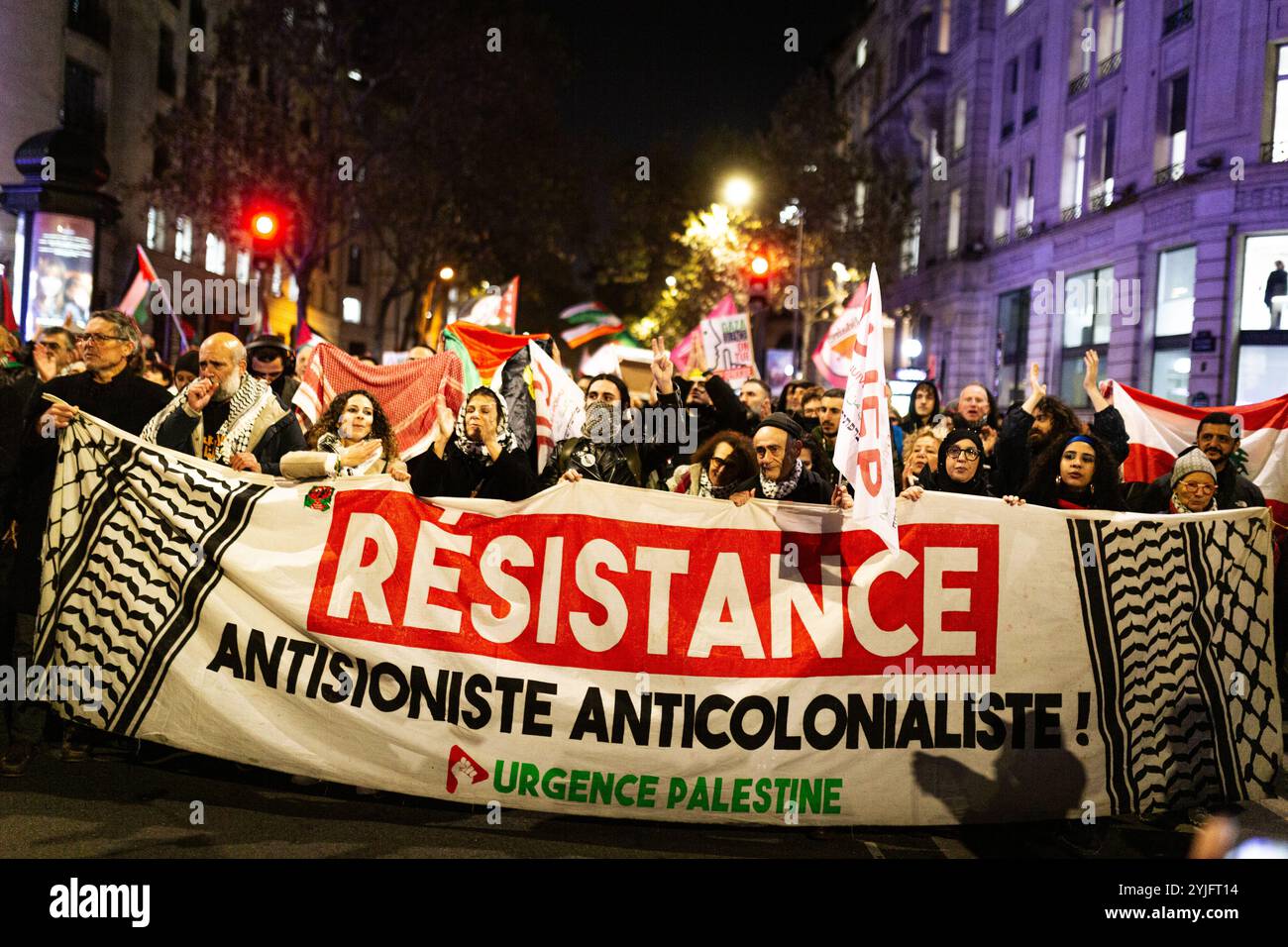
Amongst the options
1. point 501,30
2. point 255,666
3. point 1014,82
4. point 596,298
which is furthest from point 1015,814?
point 596,298

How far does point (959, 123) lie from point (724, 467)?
108ft

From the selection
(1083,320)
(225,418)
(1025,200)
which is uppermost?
(1025,200)

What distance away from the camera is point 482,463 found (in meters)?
5.96

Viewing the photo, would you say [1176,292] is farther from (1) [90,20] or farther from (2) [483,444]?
(1) [90,20]

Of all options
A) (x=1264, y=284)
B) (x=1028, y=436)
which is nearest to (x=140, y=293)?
(x=1028, y=436)

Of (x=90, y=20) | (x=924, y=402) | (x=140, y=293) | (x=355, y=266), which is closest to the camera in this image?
(x=924, y=402)

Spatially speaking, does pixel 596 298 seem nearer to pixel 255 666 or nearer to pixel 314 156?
pixel 314 156

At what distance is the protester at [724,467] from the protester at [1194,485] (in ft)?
7.64

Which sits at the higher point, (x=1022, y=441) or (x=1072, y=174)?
(x=1072, y=174)

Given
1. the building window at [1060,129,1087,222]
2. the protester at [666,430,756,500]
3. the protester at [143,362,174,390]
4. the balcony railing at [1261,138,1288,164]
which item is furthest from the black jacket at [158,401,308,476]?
the building window at [1060,129,1087,222]

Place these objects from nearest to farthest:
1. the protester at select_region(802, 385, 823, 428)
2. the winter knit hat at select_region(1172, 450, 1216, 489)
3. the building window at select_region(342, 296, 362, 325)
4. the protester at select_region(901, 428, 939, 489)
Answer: the winter knit hat at select_region(1172, 450, 1216, 489)
the protester at select_region(901, 428, 939, 489)
the protester at select_region(802, 385, 823, 428)
the building window at select_region(342, 296, 362, 325)

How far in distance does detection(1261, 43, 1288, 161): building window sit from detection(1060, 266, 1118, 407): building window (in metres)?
4.74

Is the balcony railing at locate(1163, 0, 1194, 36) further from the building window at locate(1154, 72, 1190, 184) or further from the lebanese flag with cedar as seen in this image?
the lebanese flag with cedar

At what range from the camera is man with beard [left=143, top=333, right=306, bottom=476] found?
5.82 metres
